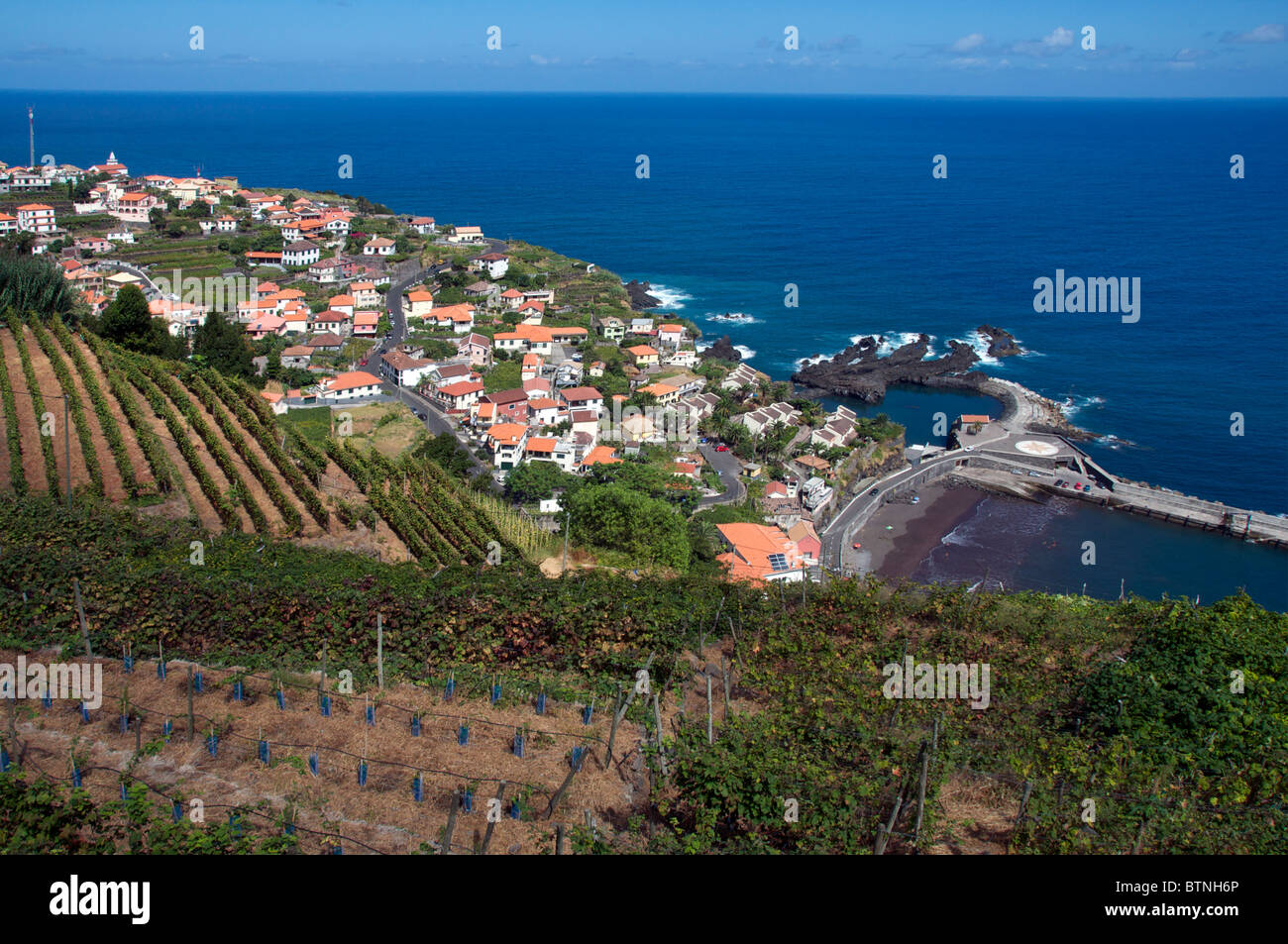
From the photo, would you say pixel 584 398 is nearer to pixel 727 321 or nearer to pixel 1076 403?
pixel 727 321

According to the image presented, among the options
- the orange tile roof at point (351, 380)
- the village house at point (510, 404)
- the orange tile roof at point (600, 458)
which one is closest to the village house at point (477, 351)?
the village house at point (510, 404)

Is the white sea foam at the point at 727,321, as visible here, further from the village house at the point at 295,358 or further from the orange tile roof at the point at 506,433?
the orange tile roof at the point at 506,433

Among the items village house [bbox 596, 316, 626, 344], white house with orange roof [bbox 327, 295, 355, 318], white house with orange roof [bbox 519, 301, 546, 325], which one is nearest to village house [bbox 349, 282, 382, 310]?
white house with orange roof [bbox 327, 295, 355, 318]

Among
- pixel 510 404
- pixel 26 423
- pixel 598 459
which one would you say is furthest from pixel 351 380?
pixel 26 423

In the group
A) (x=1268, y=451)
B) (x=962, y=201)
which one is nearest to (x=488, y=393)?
(x=1268, y=451)

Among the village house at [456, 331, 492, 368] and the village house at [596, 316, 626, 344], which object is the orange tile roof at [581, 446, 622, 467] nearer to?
the village house at [456, 331, 492, 368]

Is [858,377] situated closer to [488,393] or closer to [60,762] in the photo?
[488,393]
